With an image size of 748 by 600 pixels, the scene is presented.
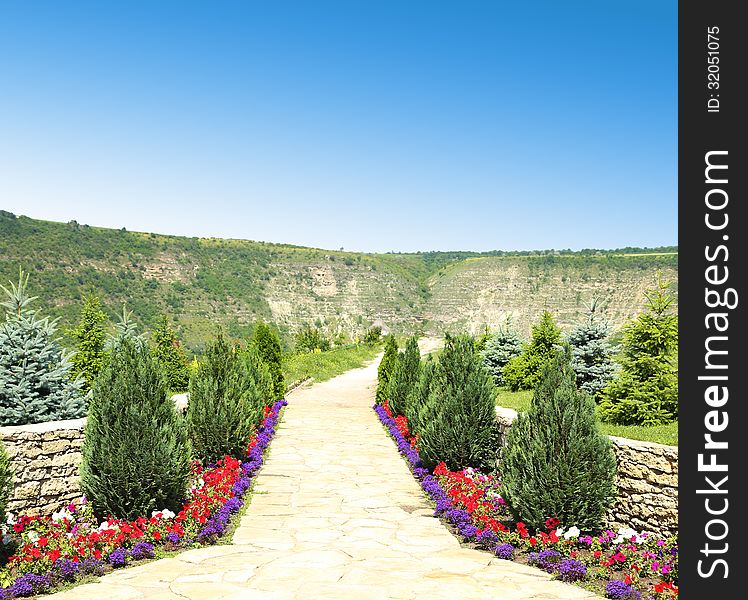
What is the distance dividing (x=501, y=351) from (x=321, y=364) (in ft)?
51.4

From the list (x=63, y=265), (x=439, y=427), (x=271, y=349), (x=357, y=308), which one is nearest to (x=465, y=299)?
(x=357, y=308)

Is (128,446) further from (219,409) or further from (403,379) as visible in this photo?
(403,379)

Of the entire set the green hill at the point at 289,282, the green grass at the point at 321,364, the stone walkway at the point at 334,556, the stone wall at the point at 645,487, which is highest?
the green hill at the point at 289,282

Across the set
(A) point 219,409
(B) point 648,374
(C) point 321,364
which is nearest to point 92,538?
(A) point 219,409

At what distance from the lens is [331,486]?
9320mm

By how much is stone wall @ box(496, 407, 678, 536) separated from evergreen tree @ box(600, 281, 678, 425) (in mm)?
2304

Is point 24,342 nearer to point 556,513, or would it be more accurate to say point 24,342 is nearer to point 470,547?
point 470,547

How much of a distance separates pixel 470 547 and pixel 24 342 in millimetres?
5818

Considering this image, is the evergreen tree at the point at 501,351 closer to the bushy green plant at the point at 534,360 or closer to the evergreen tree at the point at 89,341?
the bushy green plant at the point at 534,360

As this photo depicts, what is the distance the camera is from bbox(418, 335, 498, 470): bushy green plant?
9.55 m

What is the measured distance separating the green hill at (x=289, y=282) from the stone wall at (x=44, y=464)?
48309mm

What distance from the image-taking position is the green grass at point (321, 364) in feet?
90.0

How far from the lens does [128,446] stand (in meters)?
6.93

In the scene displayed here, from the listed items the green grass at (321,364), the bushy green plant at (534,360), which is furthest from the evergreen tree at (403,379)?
the green grass at (321,364)
